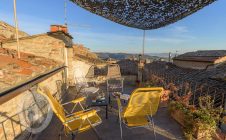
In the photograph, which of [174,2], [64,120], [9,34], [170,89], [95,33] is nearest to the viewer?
[64,120]

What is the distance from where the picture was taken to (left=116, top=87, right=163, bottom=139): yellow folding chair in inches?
112

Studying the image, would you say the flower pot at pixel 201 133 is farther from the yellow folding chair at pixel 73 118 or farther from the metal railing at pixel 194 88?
the yellow folding chair at pixel 73 118

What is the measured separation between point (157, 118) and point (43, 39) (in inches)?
218

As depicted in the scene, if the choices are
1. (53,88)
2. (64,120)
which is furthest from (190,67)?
(64,120)

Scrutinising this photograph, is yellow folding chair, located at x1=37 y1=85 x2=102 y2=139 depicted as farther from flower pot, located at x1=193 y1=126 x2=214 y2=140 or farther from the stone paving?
flower pot, located at x1=193 y1=126 x2=214 y2=140

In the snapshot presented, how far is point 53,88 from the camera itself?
5328 mm

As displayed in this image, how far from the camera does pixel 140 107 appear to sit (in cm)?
305

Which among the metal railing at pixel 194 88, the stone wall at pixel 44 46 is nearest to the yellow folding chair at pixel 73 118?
the metal railing at pixel 194 88

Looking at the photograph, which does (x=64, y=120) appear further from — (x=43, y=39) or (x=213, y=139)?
(x=43, y=39)

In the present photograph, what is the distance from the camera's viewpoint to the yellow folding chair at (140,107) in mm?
2852

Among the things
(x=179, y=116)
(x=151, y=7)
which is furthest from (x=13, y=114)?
(x=151, y=7)

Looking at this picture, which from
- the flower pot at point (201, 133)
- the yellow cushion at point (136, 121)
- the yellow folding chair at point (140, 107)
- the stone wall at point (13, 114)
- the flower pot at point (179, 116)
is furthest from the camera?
the flower pot at point (179, 116)

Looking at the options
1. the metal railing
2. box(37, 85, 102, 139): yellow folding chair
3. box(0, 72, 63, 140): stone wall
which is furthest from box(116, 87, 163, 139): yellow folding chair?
box(0, 72, 63, 140): stone wall

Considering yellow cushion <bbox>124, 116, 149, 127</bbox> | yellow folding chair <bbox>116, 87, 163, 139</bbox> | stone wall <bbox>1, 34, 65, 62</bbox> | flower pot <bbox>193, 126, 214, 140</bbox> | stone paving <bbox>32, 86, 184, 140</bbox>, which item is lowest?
stone paving <bbox>32, 86, 184, 140</bbox>
